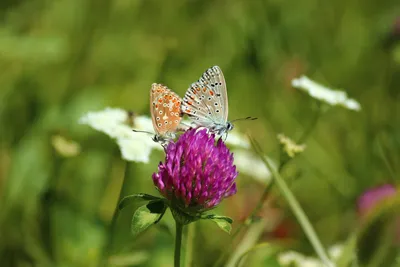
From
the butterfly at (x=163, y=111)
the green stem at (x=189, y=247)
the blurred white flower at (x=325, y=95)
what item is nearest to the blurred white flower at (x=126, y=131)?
the butterfly at (x=163, y=111)

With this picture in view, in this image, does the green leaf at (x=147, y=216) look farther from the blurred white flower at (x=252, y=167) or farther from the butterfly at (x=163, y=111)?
the blurred white flower at (x=252, y=167)

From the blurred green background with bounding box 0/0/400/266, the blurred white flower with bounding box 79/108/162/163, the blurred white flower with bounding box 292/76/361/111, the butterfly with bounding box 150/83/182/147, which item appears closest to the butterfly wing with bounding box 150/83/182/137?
the butterfly with bounding box 150/83/182/147

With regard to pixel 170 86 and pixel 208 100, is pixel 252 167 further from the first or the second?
pixel 208 100

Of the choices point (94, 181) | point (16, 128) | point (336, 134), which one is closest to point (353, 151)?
point (336, 134)

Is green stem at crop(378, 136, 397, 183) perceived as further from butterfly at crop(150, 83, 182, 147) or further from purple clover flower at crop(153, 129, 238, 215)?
purple clover flower at crop(153, 129, 238, 215)

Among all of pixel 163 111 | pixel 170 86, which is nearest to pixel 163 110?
pixel 163 111

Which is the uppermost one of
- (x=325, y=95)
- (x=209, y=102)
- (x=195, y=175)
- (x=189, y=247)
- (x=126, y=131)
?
(x=325, y=95)
